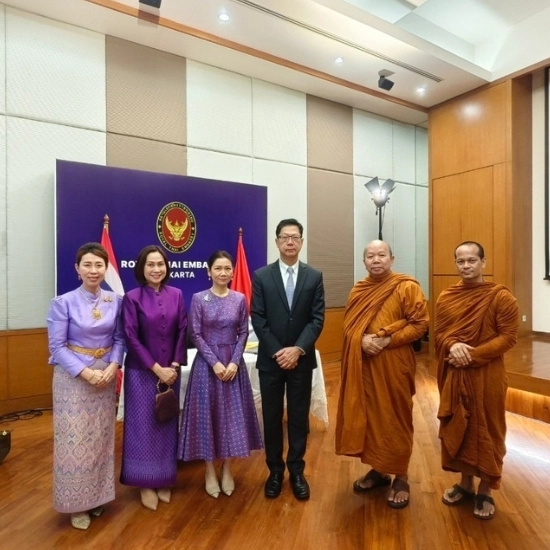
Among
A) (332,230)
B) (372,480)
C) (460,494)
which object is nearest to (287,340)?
(372,480)

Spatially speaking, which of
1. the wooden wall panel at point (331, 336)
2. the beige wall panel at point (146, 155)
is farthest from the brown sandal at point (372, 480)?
the beige wall panel at point (146, 155)

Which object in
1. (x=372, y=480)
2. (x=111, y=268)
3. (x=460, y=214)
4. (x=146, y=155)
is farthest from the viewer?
(x=460, y=214)

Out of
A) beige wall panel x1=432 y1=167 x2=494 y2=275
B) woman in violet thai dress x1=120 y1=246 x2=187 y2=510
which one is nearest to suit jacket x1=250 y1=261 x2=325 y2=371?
woman in violet thai dress x1=120 y1=246 x2=187 y2=510

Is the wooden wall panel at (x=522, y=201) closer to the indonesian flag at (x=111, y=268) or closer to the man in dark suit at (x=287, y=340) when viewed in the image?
the man in dark suit at (x=287, y=340)

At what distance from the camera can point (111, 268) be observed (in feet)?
12.6

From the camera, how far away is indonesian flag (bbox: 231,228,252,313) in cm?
457

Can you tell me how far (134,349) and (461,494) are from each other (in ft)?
6.34

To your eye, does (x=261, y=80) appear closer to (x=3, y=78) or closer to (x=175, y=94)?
(x=175, y=94)

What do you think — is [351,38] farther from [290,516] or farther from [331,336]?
[290,516]

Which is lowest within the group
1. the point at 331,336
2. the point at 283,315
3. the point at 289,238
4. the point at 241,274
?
the point at 331,336

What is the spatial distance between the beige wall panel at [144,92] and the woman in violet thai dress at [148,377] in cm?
261

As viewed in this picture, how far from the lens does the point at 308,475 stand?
8.29ft

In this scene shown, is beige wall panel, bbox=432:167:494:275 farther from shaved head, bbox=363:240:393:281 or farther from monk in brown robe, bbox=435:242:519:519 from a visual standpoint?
shaved head, bbox=363:240:393:281

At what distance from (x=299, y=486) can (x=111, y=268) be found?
2626mm
